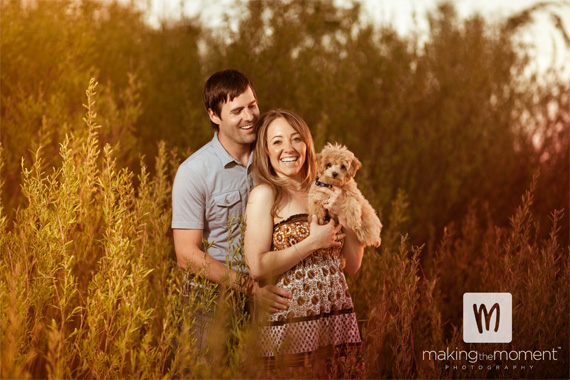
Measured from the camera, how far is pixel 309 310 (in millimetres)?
2494

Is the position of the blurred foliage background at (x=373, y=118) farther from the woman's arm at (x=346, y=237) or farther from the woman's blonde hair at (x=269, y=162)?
the woman's blonde hair at (x=269, y=162)

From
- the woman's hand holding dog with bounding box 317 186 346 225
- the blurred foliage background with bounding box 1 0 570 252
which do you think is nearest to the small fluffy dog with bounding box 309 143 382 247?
the woman's hand holding dog with bounding box 317 186 346 225

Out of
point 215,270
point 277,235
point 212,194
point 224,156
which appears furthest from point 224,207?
point 277,235

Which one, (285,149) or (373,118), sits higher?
(373,118)

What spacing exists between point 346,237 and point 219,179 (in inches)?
30.4

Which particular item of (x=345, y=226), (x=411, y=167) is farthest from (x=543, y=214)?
(x=345, y=226)

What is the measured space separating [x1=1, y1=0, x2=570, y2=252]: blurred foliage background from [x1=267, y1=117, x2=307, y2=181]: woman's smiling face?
1.77 metres

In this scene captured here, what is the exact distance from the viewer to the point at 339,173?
101 inches

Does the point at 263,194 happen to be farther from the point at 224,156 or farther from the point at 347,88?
the point at 347,88

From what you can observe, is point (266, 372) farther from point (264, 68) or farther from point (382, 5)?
point (382, 5)

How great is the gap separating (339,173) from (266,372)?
3.14 ft

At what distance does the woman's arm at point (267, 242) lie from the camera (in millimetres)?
2443

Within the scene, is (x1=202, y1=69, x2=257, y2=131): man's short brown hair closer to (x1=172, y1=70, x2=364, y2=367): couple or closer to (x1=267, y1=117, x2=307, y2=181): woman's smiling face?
(x1=172, y1=70, x2=364, y2=367): couple

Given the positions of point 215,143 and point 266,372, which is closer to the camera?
point 266,372
